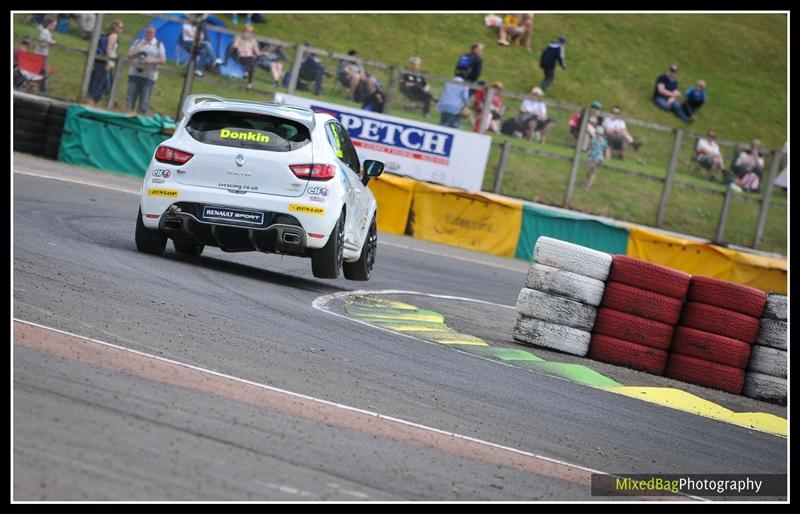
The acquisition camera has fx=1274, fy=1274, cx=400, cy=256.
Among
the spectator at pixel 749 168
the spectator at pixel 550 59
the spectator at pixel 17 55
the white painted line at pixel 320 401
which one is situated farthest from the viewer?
the spectator at pixel 550 59

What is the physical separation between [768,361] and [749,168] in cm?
1435

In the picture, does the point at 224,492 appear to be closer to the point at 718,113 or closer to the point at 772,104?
the point at 718,113

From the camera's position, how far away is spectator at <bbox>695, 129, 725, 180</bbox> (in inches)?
976

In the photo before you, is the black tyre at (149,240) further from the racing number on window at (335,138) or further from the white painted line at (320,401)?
the white painted line at (320,401)

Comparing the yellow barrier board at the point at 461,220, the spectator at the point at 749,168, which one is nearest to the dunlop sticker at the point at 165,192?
the yellow barrier board at the point at 461,220

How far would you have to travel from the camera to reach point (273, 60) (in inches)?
937

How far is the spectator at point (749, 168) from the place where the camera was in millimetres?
25031

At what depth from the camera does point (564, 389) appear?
380 inches

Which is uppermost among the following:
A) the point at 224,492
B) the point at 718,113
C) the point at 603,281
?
the point at 718,113

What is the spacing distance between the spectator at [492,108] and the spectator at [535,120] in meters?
0.46

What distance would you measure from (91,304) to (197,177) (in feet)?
9.87

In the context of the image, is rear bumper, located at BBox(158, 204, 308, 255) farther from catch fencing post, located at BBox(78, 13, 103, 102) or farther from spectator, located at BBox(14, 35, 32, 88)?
catch fencing post, located at BBox(78, 13, 103, 102)
